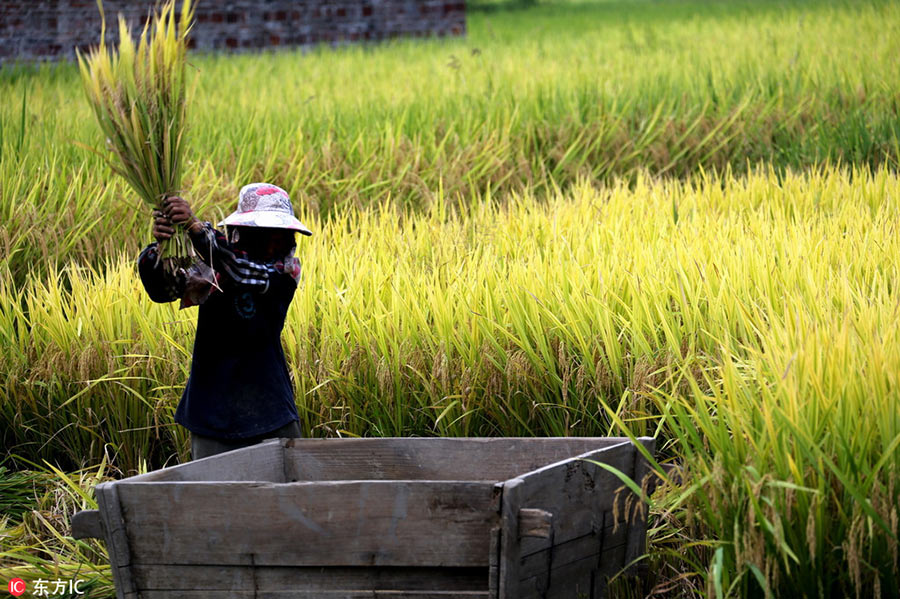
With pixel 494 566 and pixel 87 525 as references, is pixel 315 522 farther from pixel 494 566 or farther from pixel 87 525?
pixel 87 525

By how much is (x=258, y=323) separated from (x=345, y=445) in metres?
0.37

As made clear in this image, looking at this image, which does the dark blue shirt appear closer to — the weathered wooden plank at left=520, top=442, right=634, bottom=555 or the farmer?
the farmer

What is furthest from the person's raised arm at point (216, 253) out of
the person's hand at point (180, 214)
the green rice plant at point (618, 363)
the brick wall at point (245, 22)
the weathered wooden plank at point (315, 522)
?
the brick wall at point (245, 22)

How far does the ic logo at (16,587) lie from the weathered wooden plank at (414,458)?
2.23ft

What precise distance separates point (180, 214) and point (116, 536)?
2.36ft

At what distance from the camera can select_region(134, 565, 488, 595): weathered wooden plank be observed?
203 cm

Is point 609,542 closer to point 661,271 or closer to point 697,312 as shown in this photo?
point 697,312

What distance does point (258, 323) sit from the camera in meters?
2.38

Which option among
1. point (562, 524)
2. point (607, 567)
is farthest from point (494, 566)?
point (607, 567)

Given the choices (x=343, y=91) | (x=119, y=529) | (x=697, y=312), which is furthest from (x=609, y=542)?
(x=343, y=91)

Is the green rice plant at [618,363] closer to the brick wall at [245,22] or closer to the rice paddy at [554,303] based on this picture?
the rice paddy at [554,303]

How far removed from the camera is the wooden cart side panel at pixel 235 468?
7.14ft

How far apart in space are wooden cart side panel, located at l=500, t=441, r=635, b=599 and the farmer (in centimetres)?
77

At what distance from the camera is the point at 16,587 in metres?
2.36
